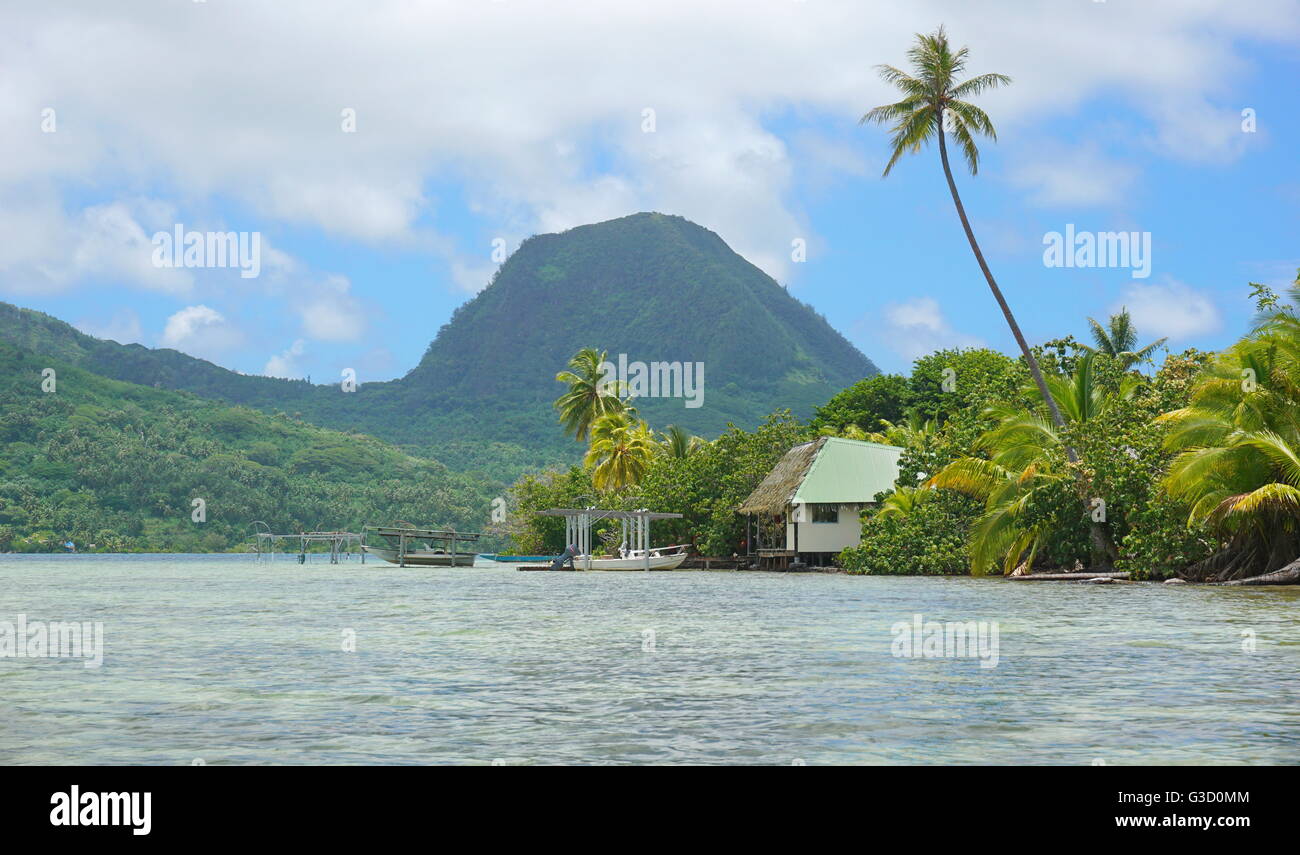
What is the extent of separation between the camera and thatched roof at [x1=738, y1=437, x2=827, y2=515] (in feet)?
159

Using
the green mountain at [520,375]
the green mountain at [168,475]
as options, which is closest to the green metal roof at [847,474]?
the green mountain at [168,475]

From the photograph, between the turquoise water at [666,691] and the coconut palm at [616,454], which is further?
the coconut palm at [616,454]

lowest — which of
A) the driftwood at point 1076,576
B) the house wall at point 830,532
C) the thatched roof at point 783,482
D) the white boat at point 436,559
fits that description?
the white boat at point 436,559

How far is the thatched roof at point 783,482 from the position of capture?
48.5 meters

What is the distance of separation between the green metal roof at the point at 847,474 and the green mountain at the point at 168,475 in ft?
215

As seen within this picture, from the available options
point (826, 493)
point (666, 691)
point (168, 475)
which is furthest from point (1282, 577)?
point (168, 475)

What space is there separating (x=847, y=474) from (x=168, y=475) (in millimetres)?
71504

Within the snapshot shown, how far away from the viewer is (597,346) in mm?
197125

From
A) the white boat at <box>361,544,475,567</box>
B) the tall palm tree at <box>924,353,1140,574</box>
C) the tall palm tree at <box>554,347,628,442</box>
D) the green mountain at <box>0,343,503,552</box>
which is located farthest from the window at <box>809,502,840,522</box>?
the green mountain at <box>0,343,503,552</box>

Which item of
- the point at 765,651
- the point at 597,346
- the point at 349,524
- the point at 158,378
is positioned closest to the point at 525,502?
the point at 349,524

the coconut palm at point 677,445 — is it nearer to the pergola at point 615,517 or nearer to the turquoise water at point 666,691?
the pergola at point 615,517

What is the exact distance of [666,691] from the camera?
34.1ft
